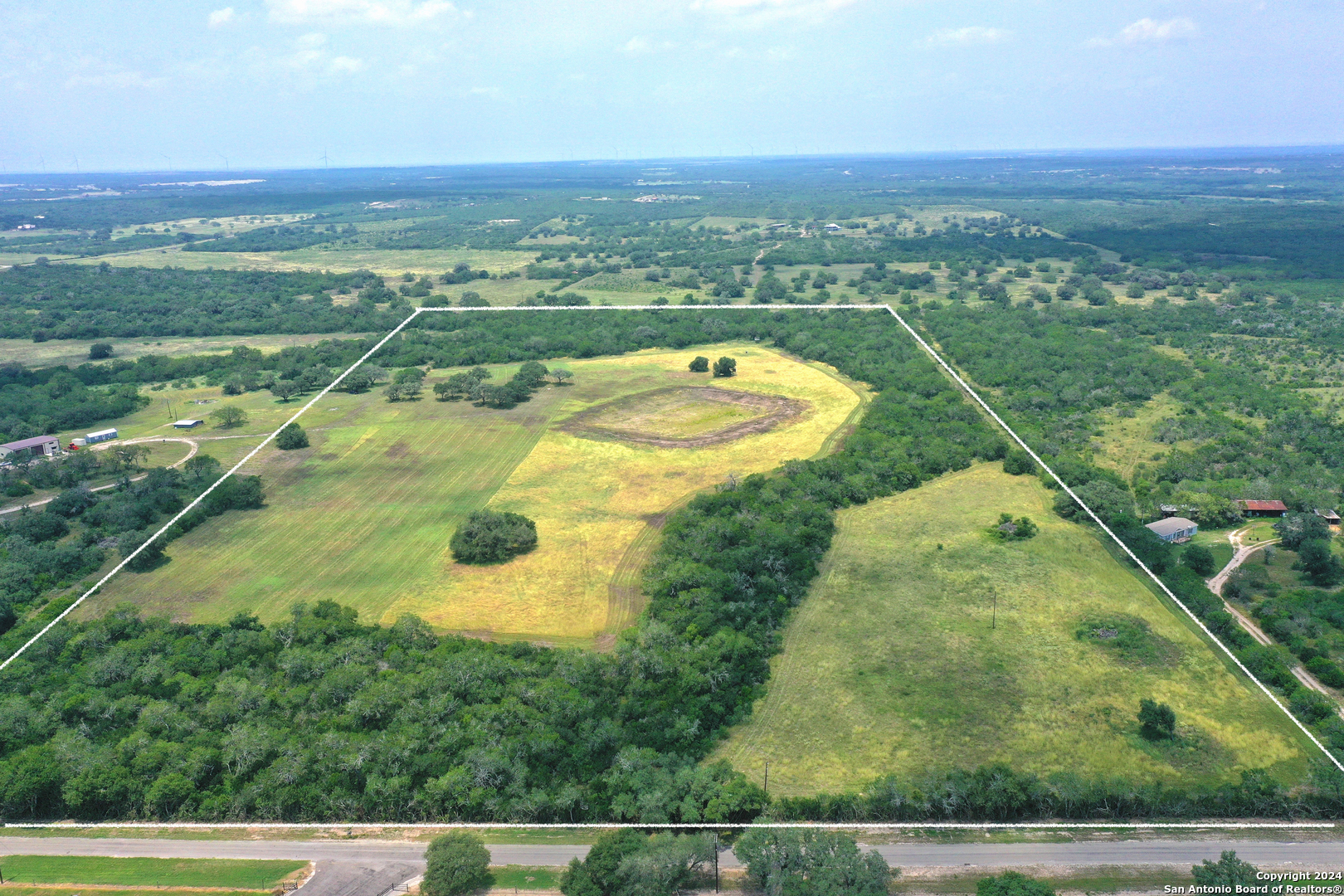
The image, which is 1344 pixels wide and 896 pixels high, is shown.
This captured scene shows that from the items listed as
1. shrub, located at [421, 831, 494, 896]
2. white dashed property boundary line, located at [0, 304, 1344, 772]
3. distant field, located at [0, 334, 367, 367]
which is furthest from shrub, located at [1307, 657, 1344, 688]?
distant field, located at [0, 334, 367, 367]

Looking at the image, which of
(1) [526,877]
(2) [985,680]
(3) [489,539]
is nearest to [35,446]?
(3) [489,539]

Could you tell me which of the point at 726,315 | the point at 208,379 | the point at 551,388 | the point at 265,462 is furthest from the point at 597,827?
the point at 726,315

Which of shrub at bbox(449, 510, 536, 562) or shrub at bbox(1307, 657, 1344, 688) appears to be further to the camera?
shrub at bbox(449, 510, 536, 562)

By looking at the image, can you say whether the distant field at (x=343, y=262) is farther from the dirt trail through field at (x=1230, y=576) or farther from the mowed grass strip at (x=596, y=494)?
the dirt trail through field at (x=1230, y=576)

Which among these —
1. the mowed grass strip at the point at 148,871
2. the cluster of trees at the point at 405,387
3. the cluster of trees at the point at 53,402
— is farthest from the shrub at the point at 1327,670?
the cluster of trees at the point at 53,402

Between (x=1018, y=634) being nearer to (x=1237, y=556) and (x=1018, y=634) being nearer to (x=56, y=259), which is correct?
(x=1237, y=556)

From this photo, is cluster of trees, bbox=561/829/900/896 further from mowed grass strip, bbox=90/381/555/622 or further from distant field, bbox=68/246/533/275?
distant field, bbox=68/246/533/275
